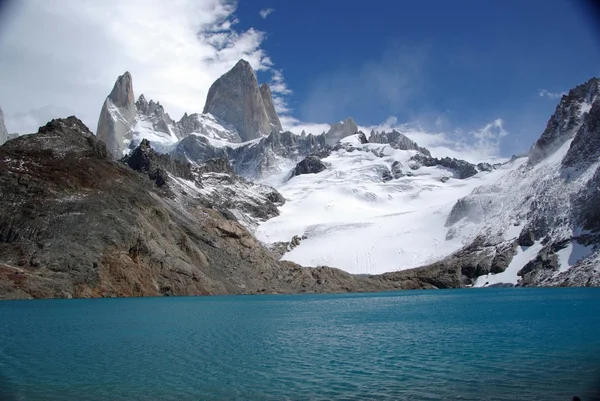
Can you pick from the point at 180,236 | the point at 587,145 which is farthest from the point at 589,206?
the point at 180,236

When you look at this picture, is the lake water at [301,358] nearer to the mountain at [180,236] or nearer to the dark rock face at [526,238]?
the mountain at [180,236]

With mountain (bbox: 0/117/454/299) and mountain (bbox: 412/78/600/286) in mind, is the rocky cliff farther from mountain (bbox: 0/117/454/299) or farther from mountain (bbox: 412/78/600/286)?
mountain (bbox: 0/117/454/299)

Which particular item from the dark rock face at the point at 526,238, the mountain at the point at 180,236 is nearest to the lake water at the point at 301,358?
the mountain at the point at 180,236

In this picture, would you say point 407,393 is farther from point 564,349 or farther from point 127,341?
point 127,341

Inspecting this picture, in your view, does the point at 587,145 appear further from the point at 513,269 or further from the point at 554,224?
the point at 513,269

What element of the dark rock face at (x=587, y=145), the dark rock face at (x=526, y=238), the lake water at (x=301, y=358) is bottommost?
the lake water at (x=301, y=358)
